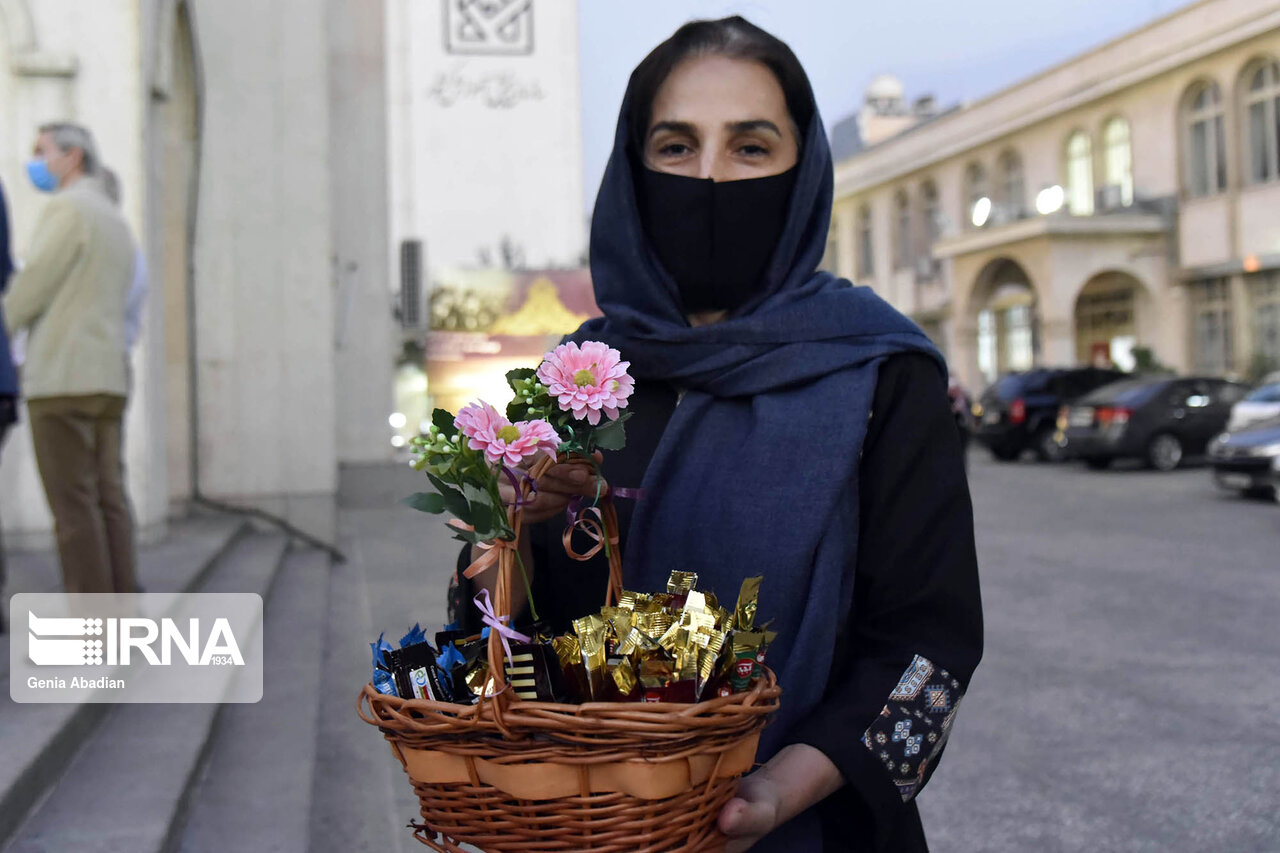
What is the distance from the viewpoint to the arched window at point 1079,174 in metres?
29.9

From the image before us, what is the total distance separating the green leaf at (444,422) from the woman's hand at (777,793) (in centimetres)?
47

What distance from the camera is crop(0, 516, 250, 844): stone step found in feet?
9.52

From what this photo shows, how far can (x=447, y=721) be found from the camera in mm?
1156

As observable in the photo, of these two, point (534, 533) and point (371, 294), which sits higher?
→ point (371, 294)

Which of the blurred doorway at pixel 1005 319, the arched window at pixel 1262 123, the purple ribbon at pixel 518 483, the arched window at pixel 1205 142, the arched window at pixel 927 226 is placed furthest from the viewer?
the arched window at pixel 927 226

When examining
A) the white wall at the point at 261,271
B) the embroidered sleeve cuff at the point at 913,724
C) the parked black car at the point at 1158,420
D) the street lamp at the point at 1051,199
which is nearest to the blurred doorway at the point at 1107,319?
the street lamp at the point at 1051,199

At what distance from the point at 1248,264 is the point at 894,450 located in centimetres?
2605

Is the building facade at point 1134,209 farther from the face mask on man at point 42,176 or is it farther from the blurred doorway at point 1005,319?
the face mask on man at point 42,176

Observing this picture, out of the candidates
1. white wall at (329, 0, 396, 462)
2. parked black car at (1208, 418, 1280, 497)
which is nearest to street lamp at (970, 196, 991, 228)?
parked black car at (1208, 418, 1280, 497)

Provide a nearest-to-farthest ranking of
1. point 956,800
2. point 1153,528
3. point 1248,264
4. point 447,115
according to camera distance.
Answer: point 956,800 → point 1153,528 → point 1248,264 → point 447,115

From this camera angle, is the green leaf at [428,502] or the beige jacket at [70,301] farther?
the beige jacket at [70,301]

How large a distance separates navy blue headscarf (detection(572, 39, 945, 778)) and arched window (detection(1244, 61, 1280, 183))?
26523 millimetres

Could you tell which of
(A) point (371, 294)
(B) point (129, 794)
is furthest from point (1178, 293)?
(B) point (129, 794)

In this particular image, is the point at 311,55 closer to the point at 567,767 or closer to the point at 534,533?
the point at 534,533
